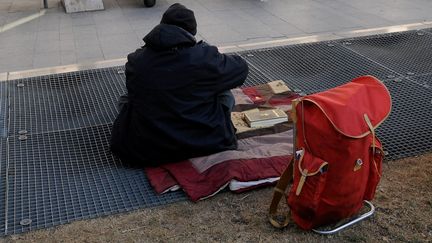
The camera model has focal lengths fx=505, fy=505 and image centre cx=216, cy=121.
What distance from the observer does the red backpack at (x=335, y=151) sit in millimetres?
2664

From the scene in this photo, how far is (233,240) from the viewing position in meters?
2.92

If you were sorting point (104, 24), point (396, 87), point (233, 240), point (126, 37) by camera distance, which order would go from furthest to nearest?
point (104, 24), point (126, 37), point (396, 87), point (233, 240)

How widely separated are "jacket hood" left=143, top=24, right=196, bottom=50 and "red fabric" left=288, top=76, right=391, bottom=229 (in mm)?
969

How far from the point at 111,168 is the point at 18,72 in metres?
2.32

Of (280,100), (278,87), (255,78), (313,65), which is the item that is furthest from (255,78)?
(313,65)

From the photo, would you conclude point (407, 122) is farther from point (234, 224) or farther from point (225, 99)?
point (234, 224)

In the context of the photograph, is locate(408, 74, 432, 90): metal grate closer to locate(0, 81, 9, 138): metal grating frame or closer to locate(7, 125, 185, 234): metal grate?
locate(7, 125, 185, 234): metal grate

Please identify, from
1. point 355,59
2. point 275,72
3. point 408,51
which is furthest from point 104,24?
point 408,51

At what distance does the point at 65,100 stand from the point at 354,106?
118 inches

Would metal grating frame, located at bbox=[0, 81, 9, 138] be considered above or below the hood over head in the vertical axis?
below

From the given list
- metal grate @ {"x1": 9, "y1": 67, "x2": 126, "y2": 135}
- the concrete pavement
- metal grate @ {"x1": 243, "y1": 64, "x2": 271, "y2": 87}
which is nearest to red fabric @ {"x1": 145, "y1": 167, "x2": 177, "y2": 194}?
metal grate @ {"x1": 9, "y1": 67, "x2": 126, "y2": 135}

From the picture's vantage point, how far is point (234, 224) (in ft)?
10.0

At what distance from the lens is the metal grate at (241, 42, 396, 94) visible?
16.7 feet

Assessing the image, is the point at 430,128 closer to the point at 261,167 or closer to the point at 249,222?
the point at 261,167
